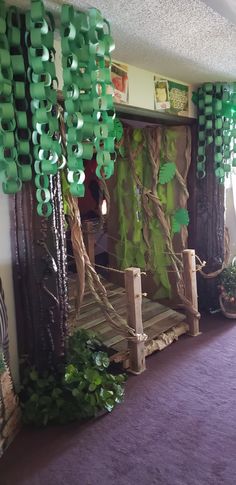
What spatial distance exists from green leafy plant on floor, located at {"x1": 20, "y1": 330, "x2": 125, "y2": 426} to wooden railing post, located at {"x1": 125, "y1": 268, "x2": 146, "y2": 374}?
327 millimetres

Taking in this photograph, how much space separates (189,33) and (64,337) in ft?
5.57

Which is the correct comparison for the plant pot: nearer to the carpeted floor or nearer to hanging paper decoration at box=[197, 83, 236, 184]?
the carpeted floor

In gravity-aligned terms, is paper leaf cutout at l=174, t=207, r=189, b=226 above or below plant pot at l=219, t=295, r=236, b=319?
above

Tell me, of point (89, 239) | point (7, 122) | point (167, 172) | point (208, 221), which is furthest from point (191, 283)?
point (7, 122)

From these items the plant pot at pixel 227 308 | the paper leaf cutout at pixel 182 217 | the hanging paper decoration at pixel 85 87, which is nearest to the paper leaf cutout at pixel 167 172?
the paper leaf cutout at pixel 182 217

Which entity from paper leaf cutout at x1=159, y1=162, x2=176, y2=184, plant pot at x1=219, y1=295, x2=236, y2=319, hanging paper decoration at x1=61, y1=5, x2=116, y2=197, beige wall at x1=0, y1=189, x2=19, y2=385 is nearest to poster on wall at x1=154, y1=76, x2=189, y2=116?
paper leaf cutout at x1=159, y1=162, x2=176, y2=184

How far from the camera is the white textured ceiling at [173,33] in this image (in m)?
1.54

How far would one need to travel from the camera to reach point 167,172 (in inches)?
122

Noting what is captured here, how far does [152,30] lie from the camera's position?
5.95ft

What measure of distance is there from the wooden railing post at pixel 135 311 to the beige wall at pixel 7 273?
734 millimetres

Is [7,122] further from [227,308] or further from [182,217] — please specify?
[227,308]

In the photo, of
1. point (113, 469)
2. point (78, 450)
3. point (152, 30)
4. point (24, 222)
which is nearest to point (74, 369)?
point (78, 450)

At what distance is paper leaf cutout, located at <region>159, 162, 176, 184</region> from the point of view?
3104 mm

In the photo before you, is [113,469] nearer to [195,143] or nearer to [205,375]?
[205,375]
